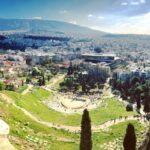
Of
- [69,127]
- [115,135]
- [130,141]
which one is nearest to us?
[130,141]

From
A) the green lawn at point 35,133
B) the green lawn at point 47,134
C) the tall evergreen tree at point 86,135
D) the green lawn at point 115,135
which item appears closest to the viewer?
the tall evergreen tree at point 86,135

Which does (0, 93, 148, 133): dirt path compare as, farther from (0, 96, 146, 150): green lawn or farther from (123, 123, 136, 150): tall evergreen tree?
(123, 123, 136, 150): tall evergreen tree

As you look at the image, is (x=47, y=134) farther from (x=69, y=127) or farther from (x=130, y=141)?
(x=130, y=141)

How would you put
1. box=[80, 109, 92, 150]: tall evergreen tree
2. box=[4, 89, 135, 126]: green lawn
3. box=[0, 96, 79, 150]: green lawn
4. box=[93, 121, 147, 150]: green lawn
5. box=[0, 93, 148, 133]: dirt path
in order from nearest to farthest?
1. box=[80, 109, 92, 150]: tall evergreen tree
2. box=[0, 96, 79, 150]: green lawn
3. box=[93, 121, 147, 150]: green lawn
4. box=[0, 93, 148, 133]: dirt path
5. box=[4, 89, 135, 126]: green lawn

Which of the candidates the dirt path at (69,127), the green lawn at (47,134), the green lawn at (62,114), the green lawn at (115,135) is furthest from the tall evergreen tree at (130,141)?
the green lawn at (62,114)

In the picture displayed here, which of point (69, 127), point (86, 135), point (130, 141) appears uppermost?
point (86, 135)

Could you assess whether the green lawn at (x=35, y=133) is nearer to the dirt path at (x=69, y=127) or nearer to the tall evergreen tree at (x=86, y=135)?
the dirt path at (x=69, y=127)

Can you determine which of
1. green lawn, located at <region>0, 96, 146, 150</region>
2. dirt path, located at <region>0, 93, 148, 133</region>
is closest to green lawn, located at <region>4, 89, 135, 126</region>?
dirt path, located at <region>0, 93, 148, 133</region>

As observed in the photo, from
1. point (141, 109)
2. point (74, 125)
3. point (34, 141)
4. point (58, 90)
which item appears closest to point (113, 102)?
point (141, 109)

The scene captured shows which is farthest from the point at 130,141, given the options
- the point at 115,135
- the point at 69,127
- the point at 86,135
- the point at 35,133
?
the point at 69,127

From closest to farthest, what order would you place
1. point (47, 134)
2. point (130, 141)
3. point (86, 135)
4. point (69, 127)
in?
point (130, 141) < point (86, 135) < point (47, 134) < point (69, 127)
